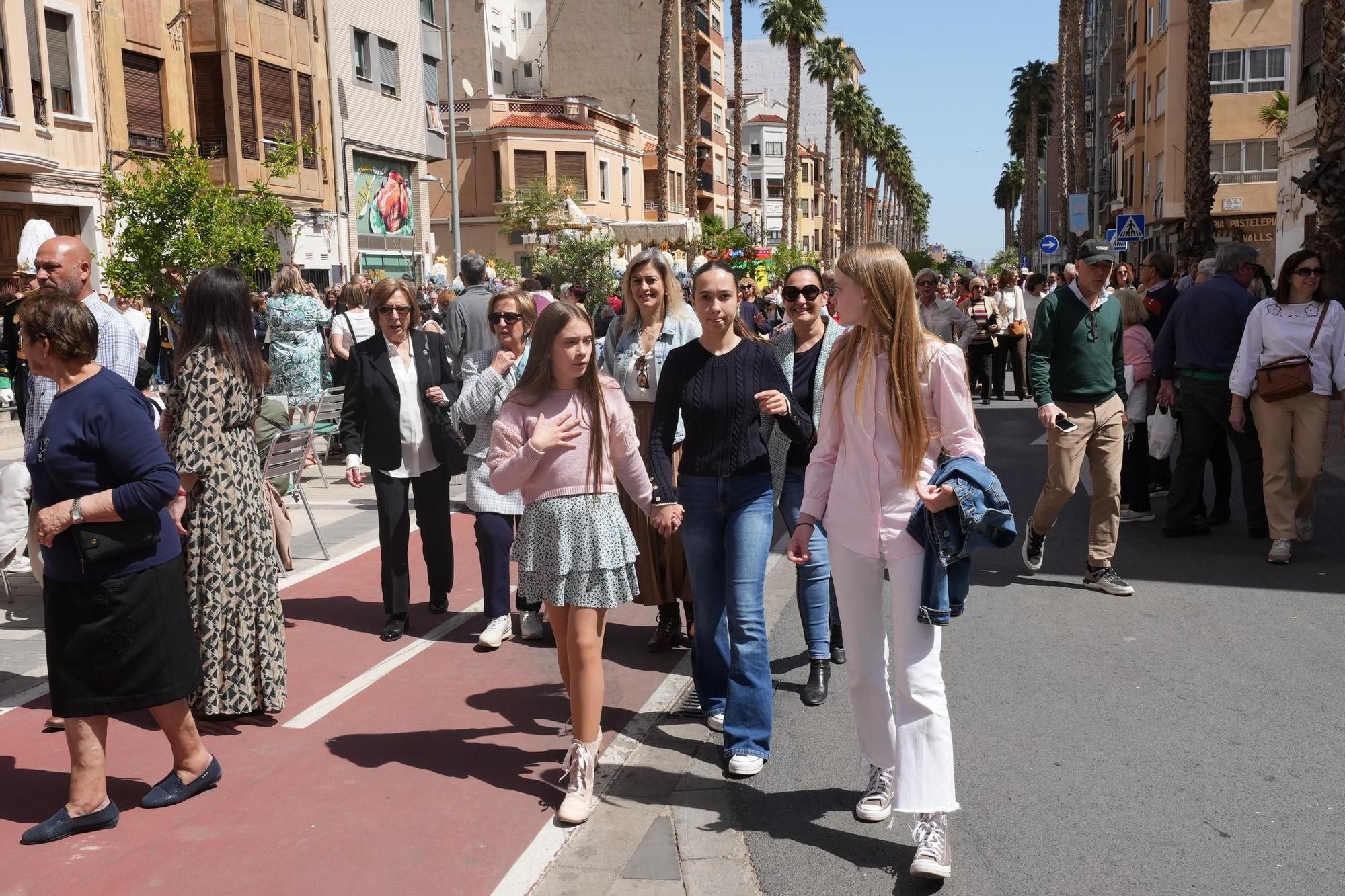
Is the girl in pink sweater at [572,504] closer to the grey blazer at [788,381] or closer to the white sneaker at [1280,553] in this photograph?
the grey blazer at [788,381]

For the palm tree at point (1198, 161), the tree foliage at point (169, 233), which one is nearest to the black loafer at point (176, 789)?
the tree foliage at point (169, 233)

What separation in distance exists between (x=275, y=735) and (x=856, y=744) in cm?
248

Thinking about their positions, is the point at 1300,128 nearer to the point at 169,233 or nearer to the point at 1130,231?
the point at 1130,231

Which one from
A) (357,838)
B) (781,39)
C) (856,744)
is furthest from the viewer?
(781,39)

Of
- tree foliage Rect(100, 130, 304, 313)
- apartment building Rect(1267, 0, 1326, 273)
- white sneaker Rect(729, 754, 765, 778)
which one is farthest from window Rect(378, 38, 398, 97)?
white sneaker Rect(729, 754, 765, 778)

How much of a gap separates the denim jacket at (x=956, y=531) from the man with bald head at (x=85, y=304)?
347cm

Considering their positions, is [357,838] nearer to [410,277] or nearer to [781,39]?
[410,277]

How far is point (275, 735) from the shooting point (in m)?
5.43

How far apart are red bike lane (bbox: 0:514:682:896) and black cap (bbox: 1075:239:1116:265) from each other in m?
3.40

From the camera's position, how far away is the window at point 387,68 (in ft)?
115

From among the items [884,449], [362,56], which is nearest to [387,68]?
[362,56]

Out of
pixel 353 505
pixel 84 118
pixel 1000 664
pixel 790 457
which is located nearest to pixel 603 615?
pixel 790 457

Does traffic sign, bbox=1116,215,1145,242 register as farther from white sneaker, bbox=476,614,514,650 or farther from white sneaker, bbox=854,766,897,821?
white sneaker, bbox=854,766,897,821

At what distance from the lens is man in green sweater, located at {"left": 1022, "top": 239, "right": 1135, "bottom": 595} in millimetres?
7523
